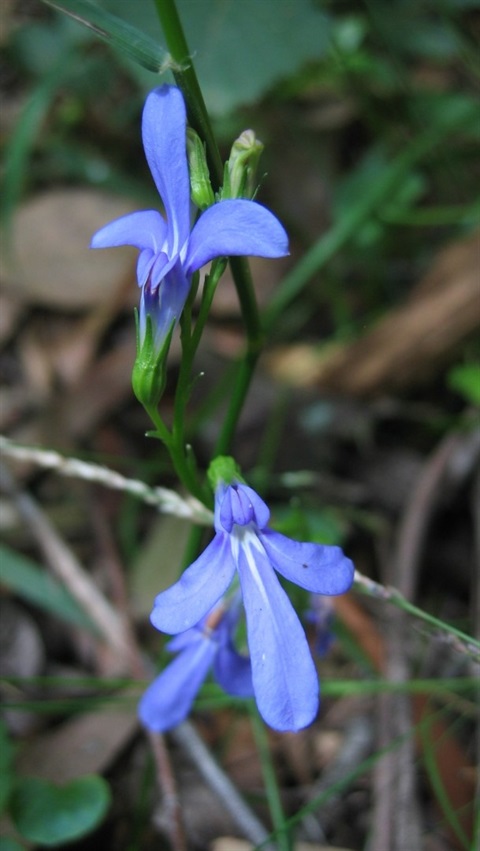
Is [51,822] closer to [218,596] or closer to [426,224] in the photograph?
[218,596]

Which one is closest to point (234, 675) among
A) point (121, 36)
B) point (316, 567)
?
point (316, 567)

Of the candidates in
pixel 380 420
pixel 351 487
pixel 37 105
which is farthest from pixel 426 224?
pixel 37 105

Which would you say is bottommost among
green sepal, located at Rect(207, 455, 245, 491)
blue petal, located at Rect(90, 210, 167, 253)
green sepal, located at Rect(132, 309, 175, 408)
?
green sepal, located at Rect(207, 455, 245, 491)

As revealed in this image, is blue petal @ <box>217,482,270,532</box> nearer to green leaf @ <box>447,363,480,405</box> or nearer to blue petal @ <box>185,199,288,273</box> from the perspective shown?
blue petal @ <box>185,199,288,273</box>

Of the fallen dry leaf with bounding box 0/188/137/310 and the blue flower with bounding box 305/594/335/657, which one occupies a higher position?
the fallen dry leaf with bounding box 0/188/137/310

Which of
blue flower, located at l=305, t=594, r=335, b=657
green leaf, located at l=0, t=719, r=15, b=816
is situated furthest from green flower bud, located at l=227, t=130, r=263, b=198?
green leaf, located at l=0, t=719, r=15, b=816

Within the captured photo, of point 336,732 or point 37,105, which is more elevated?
point 37,105

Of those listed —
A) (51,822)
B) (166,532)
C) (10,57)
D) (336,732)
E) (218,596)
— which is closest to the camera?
(218,596)

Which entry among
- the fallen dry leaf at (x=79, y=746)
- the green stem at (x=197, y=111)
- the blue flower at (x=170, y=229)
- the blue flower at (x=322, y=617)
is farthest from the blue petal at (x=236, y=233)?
the fallen dry leaf at (x=79, y=746)
